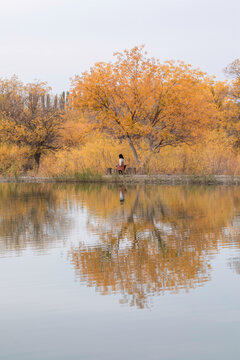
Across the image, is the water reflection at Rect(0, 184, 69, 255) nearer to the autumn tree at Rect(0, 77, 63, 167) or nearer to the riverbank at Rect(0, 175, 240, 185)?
the riverbank at Rect(0, 175, 240, 185)

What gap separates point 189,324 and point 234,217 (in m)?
10.0

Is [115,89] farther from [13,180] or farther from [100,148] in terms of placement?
[13,180]

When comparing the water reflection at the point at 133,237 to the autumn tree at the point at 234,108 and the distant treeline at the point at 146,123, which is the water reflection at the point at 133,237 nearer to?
the distant treeline at the point at 146,123

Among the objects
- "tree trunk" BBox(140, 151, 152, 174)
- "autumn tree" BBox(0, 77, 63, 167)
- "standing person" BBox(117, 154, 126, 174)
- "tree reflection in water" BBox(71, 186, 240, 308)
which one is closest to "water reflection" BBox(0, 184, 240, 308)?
"tree reflection in water" BBox(71, 186, 240, 308)

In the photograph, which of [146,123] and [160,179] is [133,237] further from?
[146,123]

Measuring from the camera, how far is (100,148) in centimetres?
3947

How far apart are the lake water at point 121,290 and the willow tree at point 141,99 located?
894 inches

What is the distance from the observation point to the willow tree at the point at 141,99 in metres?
37.4

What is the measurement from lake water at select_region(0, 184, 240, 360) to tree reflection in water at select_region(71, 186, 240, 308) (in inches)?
0.8

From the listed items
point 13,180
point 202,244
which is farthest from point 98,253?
point 13,180

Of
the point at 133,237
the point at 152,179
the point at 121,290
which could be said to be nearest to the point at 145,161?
the point at 152,179

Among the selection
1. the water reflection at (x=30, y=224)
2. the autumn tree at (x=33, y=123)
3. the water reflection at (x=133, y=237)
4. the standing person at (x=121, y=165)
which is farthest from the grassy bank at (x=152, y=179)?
the water reflection at (x=30, y=224)

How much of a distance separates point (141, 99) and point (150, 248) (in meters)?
27.4

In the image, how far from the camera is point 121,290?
24.8ft
